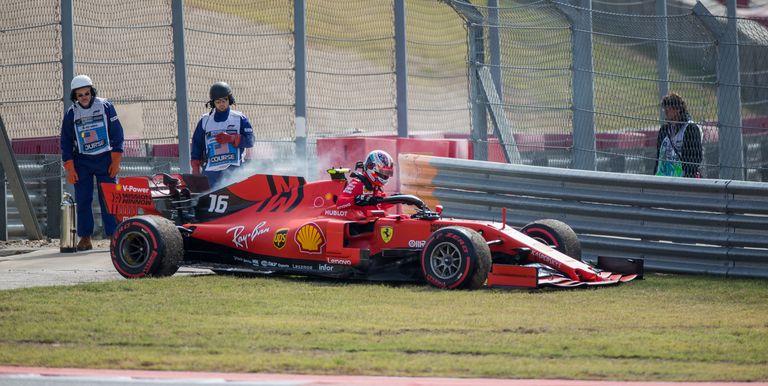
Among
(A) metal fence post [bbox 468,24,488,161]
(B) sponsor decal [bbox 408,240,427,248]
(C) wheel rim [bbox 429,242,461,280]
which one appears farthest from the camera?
(A) metal fence post [bbox 468,24,488,161]

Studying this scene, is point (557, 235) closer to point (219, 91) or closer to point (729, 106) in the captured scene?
point (729, 106)

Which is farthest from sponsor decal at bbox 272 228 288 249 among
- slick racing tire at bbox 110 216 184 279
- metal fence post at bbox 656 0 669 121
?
metal fence post at bbox 656 0 669 121

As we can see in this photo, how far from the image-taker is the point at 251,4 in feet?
54.1

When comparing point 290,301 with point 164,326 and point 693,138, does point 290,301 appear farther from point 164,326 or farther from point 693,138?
point 693,138

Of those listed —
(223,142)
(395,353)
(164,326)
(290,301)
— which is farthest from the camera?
(223,142)

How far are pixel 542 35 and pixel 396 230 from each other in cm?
391

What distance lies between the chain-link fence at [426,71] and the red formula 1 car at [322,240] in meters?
2.40

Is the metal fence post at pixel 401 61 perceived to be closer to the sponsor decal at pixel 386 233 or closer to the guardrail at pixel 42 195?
the guardrail at pixel 42 195

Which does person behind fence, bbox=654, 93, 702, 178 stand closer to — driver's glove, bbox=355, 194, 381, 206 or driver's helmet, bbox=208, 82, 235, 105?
driver's glove, bbox=355, 194, 381, 206

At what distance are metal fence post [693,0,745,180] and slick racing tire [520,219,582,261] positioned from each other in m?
1.99

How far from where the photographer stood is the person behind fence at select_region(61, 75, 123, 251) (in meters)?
14.3

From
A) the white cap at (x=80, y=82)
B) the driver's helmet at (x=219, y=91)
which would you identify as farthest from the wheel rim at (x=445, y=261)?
the white cap at (x=80, y=82)

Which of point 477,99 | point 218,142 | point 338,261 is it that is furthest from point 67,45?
point 338,261

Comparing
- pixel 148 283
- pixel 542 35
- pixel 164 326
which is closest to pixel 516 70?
pixel 542 35
